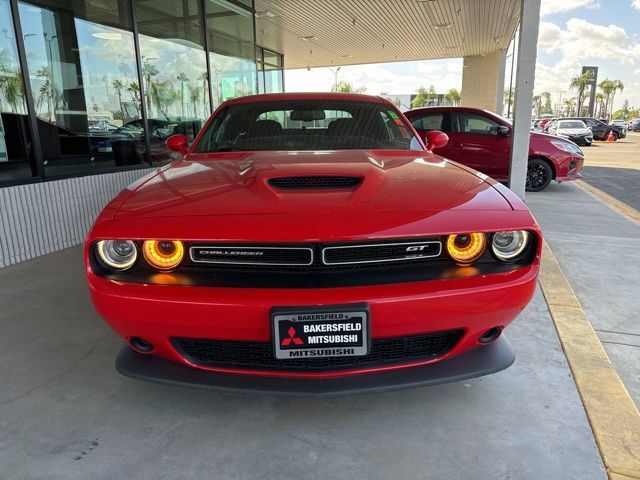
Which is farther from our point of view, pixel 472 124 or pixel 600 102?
pixel 600 102

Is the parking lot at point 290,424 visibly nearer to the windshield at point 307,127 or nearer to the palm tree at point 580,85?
the windshield at point 307,127

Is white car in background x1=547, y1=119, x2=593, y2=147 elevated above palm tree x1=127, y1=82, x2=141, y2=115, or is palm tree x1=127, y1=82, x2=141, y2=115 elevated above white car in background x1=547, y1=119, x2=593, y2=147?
palm tree x1=127, y1=82, x2=141, y2=115

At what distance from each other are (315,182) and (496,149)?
267 inches

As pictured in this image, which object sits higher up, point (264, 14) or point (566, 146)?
point (264, 14)

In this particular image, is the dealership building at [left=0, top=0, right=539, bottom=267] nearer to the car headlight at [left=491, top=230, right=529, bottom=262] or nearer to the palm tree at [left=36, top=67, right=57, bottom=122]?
the palm tree at [left=36, top=67, right=57, bottom=122]

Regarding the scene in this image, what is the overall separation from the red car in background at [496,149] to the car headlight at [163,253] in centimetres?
682

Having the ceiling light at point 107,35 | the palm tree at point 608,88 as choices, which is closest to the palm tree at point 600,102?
the palm tree at point 608,88

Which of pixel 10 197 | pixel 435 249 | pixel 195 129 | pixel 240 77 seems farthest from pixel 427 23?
pixel 435 249

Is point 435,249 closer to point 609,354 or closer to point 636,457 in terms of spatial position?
point 636,457

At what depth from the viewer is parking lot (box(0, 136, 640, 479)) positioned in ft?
5.62

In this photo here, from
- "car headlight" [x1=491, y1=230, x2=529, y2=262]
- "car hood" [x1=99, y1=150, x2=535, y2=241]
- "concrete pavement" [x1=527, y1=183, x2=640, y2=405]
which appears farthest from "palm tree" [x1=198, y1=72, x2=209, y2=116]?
"car headlight" [x1=491, y1=230, x2=529, y2=262]

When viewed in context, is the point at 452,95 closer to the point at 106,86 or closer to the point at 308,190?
the point at 106,86

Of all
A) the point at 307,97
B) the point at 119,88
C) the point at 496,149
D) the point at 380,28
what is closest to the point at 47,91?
the point at 119,88

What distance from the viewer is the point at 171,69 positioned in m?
7.72
